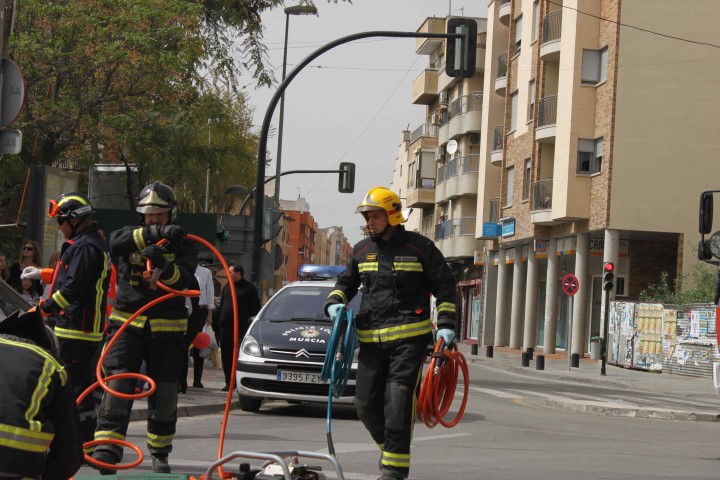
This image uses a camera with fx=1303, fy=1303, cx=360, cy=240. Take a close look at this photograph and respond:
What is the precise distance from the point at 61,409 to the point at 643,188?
39.3 meters

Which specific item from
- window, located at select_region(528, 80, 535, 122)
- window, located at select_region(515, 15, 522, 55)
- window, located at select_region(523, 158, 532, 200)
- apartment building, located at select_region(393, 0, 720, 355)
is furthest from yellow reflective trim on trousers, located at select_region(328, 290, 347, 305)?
window, located at select_region(515, 15, 522, 55)

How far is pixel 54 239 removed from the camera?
16.7m

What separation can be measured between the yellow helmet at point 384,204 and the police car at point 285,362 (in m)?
5.59

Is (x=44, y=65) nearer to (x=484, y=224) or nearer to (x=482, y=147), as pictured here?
(x=484, y=224)

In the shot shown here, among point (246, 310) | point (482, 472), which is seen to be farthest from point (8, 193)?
point (482, 472)

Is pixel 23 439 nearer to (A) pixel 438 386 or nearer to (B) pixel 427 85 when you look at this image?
(A) pixel 438 386

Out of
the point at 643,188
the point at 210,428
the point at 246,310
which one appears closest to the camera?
the point at 210,428

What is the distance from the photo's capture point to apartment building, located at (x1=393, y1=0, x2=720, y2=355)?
137 ft

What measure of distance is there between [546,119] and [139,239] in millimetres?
40065

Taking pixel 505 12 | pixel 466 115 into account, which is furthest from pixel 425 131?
pixel 505 12

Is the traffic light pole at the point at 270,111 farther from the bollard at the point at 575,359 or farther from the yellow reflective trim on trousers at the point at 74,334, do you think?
the bollard at the point at 575,359

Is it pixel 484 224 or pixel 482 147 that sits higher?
pixel 482 147

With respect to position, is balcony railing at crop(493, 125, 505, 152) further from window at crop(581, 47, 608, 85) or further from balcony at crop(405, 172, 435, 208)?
balcony at crop(405, 172, 435, 208)

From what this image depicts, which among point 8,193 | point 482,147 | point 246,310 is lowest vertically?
point 246,310
